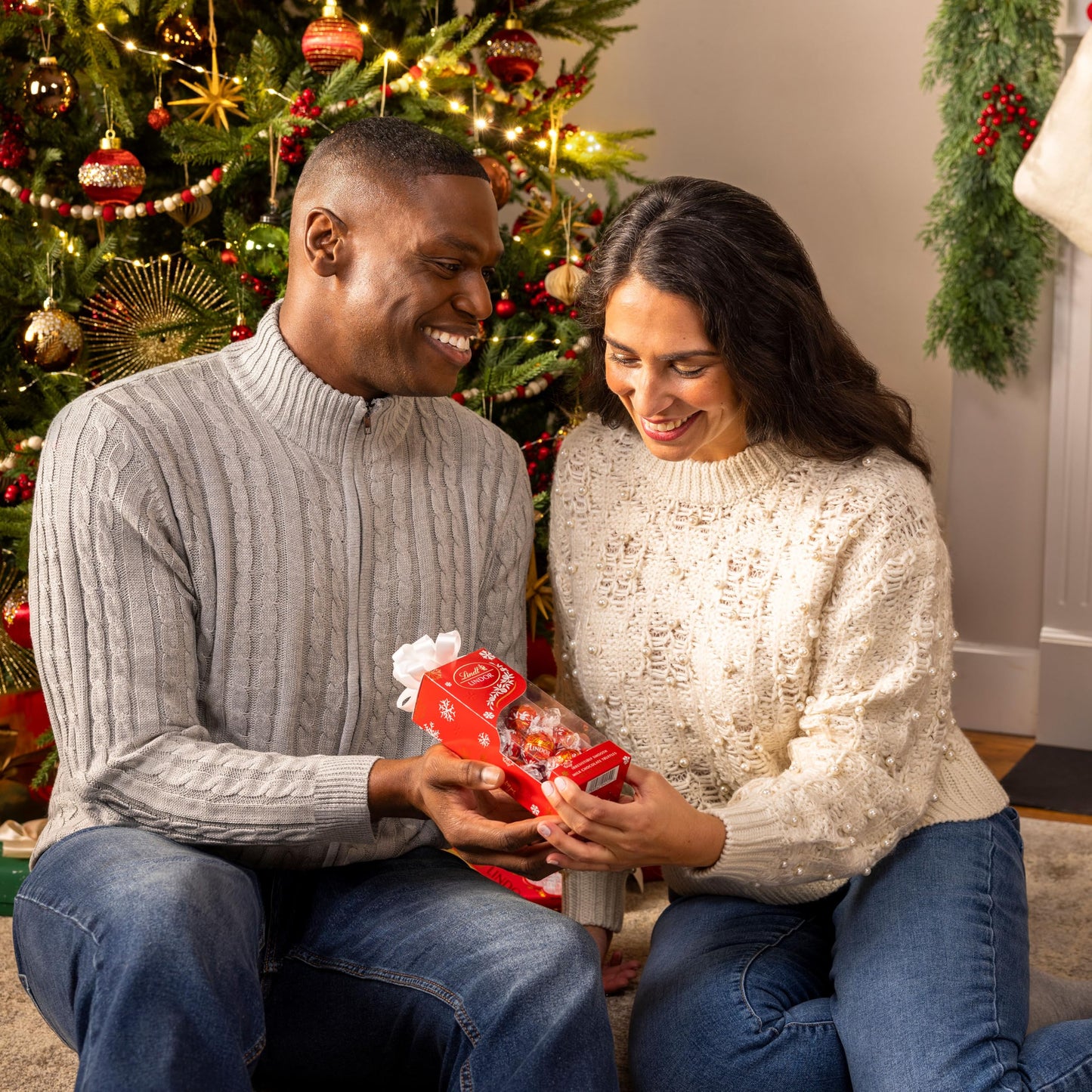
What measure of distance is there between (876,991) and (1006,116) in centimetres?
201

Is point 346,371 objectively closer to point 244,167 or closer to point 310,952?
point 310,952

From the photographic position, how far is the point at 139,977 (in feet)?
3.50

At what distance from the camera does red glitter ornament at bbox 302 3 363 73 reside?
6.61 feet

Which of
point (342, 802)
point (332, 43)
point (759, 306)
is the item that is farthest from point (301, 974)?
point (332, 43)

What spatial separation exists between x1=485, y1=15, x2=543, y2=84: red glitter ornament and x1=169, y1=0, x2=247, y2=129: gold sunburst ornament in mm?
437

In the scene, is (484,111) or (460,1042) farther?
(484,111)

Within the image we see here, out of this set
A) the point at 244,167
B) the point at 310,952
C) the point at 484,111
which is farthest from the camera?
the point at 484,111

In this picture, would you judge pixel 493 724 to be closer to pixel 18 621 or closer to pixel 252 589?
pixel 252 589

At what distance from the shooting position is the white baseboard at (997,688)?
3.18 m

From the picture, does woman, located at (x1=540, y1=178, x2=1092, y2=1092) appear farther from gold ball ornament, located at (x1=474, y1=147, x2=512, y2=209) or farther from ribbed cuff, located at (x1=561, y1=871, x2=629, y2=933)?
gold ball ornament, located at (x1=474, y1=147, x2=512, y2=209)

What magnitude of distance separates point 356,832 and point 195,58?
61.7 inches

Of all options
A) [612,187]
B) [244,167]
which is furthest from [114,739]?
[612,187]

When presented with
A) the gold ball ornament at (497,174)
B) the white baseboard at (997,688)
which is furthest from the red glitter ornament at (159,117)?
the white baseboard at (997,688)

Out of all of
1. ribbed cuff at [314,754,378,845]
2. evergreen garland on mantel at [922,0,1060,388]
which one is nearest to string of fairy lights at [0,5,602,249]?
evergreen garland on mantel at [922,0,1060,388]
